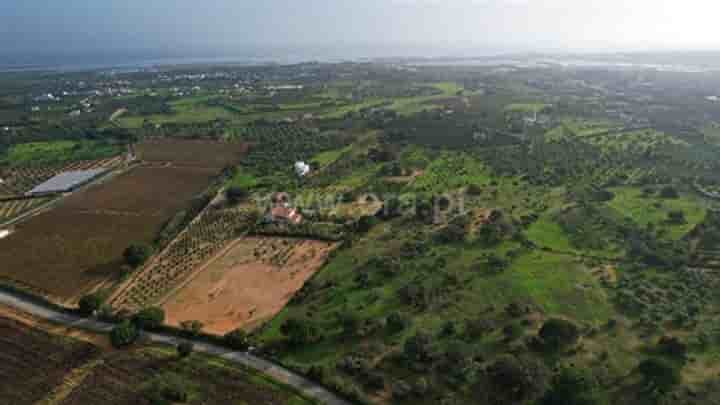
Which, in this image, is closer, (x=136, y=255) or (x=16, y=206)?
(x=136, y=255)

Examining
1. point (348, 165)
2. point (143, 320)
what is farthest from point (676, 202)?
point (143, 320)

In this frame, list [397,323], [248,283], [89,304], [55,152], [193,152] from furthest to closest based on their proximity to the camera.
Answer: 1. [193,152]
2. [55,152]
3. [248,283]
4. [89,304]
5. [397,323]

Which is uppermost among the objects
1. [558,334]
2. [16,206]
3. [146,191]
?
[146,191]

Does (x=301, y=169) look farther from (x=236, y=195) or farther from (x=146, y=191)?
(x=146, y=191)

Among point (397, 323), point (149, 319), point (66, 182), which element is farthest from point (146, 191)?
point (397, 323)

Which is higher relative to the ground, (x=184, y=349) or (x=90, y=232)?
(x=90, y=232)

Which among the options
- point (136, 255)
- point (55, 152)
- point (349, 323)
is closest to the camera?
point (349, 323)
